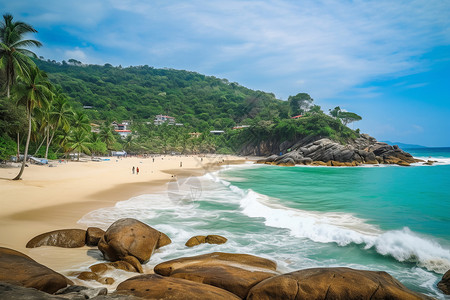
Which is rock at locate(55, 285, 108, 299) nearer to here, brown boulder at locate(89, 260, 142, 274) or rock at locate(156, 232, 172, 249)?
brown boulder at locate(89, 260, 142, 274)

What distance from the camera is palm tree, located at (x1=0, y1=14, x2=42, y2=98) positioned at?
2486 centimetres

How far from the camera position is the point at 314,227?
11.7 metres

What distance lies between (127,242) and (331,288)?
5561mm

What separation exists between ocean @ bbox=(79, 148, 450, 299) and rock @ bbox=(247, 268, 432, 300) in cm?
242

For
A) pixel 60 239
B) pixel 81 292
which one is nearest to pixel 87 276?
pixel 81 292

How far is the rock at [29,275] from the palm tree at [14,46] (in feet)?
87.3

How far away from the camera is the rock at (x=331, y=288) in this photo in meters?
4.82

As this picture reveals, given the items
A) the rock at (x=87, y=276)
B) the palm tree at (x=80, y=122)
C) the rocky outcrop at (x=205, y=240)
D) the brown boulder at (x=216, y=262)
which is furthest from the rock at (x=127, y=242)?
the palm tree at (x=80, y=122)

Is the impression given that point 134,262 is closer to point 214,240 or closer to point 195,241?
point 195,241

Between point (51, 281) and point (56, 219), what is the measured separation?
26.2 feet

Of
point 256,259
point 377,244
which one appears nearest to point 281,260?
point 256,259

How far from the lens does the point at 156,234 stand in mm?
8820

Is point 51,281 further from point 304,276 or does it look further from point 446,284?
point 446,284

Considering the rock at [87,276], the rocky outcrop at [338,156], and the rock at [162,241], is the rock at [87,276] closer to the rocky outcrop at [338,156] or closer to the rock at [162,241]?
the rock at [162,241]
